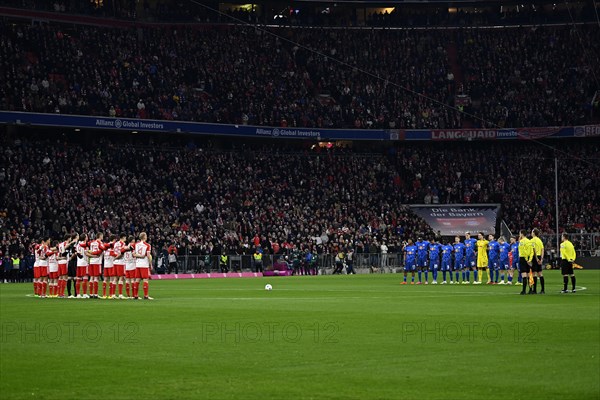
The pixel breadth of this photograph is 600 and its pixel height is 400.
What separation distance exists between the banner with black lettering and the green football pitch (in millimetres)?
42149

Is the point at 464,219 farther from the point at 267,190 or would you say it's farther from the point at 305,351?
the point at 305,351

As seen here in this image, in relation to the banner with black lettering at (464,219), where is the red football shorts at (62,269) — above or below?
below

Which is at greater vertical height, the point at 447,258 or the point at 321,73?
the point at 321,73

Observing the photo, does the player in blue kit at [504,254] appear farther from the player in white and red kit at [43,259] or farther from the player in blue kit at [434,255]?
the player in white and red kit at [43,259]

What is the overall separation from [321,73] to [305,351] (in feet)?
227

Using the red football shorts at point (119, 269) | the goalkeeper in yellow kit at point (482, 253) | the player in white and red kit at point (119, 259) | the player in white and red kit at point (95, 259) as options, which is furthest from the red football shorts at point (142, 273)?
the goalkeeper in yellow kit at point (482, 253)

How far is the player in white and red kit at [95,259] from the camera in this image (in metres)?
35.3

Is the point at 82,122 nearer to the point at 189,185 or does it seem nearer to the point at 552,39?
the point at 189,185

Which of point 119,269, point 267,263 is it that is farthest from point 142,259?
point 267,263

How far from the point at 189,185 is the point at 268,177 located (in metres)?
7.48

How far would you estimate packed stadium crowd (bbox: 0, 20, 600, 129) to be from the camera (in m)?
72.9

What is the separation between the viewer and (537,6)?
296 feet

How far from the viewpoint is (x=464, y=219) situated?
7162 cm

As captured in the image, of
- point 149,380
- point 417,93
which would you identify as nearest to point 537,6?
point 417,93
